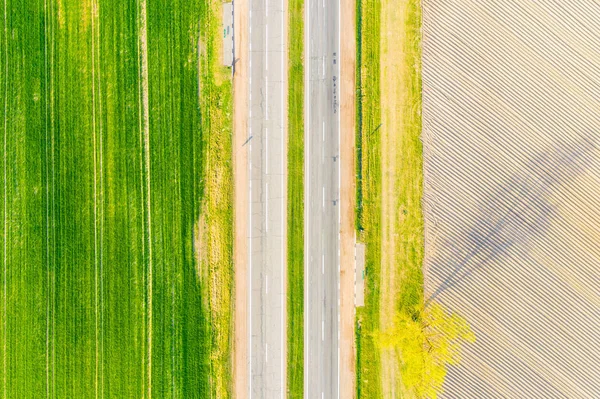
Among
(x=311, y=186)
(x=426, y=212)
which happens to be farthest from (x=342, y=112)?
(x=426, y=212)

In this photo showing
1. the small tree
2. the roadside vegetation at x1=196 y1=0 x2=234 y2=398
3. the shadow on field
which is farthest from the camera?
the shadow on field

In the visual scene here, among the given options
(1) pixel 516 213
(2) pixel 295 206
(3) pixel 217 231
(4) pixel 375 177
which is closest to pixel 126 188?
(3) pixel 217 231

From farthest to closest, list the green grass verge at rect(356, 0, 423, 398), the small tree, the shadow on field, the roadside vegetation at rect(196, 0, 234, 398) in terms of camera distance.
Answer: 1. the shadow on field
2. the roadside vegetation at rect(196, 0, 234, 398)
3. the green grass verge at rect(356, 0, 423, 398)
4. the small tree

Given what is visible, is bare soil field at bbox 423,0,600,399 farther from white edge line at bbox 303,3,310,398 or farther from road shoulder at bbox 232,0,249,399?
road shoulder at bbox 232,0,249,399

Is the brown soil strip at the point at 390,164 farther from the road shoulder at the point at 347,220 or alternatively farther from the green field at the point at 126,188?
the green field at the point at 126,188

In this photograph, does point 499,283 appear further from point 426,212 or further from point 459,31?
point 459,31

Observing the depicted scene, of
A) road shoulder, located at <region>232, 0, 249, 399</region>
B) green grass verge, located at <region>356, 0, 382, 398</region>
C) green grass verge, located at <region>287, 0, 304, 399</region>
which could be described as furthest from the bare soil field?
road shoulder, located at <region>232, 0, 249, 399</region>
